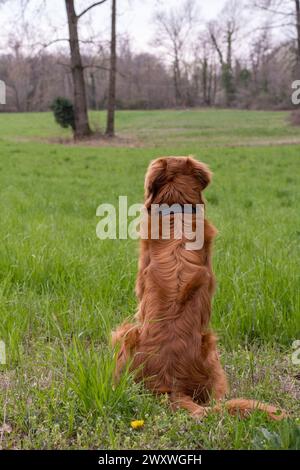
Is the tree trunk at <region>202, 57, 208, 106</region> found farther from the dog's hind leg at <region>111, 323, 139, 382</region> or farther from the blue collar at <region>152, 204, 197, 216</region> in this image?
the dog's hind leg at <region>111, 323, 139, 382</region>

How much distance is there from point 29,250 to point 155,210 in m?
2.63

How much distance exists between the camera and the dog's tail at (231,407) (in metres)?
2.44

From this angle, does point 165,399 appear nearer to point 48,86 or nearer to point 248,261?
point 248,261

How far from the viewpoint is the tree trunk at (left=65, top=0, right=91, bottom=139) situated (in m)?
26.0

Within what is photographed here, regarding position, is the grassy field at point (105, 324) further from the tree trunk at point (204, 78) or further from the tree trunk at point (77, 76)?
the tree trunk at point (204, 78)

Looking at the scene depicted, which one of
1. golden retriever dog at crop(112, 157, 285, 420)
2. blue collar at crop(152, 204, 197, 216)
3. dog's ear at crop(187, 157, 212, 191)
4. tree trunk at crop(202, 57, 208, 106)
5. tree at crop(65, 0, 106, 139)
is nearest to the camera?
golden retriever dog at crop(112, 157, 285, 420)

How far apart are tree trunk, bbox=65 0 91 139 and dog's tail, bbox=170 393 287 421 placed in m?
25.3

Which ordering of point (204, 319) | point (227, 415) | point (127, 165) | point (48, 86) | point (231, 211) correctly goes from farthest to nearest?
point (48, 86) → point (127, 165) → point (231, 211) → point (204, 319) → point (227, 415)

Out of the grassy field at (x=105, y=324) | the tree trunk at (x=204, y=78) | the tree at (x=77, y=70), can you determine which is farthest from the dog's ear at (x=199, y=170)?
the tree trunk at (x=204, y=78)

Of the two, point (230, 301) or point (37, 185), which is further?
point (37, 185)

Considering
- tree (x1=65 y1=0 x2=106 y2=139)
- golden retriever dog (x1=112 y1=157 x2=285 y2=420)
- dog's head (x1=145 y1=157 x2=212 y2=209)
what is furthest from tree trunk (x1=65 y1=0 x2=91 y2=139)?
golden retriever dog (x1=112 y1=157 x2=285 y2=420)
